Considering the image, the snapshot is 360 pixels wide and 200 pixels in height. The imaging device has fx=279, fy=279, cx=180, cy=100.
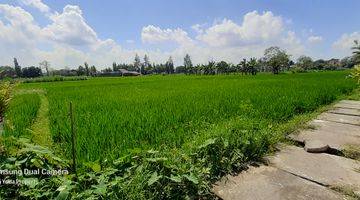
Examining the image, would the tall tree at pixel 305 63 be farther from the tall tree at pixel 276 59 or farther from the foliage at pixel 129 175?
the foliage at pixel 129 175

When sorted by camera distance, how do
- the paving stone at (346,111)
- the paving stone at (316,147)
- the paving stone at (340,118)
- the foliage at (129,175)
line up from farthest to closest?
the paving stone at (346,111)
the paving stone at (340,118)
the paving stone at (316,147)
the foliage at (129,175)

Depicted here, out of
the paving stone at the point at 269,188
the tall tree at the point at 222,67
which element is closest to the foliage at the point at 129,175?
the paving stone at the point at 269,188

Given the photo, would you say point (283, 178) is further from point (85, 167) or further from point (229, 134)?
point (85, 167)

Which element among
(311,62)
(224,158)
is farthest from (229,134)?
(311,62)

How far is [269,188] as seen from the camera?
3008 mm

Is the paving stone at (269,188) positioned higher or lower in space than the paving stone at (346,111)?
higher

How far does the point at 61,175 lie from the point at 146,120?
2989 millimetres

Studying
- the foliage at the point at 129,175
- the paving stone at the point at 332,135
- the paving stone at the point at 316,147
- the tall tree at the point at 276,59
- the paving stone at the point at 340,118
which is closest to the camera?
the foliage at the point at 129,175

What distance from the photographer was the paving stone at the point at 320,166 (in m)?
3.20

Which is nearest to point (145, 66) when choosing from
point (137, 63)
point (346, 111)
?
point (137, 63)

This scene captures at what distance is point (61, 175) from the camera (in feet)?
9.42

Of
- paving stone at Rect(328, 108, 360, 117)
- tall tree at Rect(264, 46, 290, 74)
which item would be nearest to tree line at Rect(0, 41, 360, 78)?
tall tree at Rect(264, 46, 290, 74)

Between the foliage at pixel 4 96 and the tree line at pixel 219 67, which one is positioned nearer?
the foliage at pixel 4 96

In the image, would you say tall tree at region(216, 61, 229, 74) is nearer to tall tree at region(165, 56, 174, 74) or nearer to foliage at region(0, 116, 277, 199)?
tall tree at region(165, 56, 174, 74)
